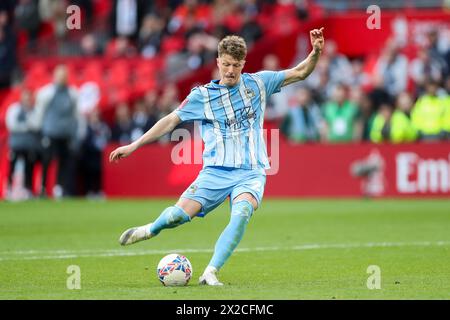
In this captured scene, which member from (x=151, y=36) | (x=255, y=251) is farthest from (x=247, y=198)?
(x=151, y=36)

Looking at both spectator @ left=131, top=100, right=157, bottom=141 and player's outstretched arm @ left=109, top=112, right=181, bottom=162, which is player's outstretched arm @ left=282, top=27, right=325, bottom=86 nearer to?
player's outstretched arm @ left=109, top=112, right=181, bottom=162

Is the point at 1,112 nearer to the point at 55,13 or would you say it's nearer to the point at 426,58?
the point at 55,13

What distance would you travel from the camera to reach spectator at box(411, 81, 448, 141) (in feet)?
71.8

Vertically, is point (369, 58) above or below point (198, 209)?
above

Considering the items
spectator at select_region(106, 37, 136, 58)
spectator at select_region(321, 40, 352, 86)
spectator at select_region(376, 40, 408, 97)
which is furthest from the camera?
spectator at select_region(106, 37, 136, 58)

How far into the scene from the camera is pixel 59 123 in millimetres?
22328

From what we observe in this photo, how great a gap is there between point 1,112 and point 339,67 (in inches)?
317

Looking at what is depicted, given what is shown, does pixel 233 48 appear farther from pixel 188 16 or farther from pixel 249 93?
pixel 188 16

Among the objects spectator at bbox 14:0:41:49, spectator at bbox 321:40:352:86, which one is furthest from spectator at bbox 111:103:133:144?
spectator at bbox 14:0:41:49

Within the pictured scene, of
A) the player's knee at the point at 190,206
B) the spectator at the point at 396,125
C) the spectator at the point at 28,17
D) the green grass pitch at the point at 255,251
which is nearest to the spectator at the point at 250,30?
the spectator at the point at 396,125

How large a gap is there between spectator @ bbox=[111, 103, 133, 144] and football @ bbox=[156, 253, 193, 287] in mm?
14573

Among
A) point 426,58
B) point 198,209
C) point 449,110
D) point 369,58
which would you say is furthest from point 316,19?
point 198,209

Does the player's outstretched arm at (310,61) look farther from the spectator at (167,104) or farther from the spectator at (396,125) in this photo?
the spectator at (167,104)
